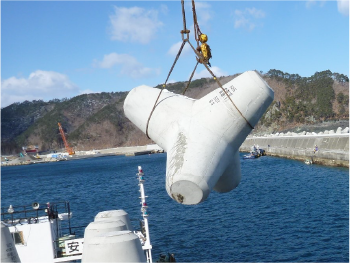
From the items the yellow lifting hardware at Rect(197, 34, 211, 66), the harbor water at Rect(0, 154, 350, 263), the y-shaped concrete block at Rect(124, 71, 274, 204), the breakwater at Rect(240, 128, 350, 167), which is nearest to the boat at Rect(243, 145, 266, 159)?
the breakwater at Rect(240, 128, 350, 167)

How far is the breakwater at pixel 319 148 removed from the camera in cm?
5447

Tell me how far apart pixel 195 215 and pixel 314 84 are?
15468 centimetres

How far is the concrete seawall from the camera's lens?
54306 mm

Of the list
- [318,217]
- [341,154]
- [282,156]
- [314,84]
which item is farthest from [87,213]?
[314,84]

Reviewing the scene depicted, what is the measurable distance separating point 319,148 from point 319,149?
64 centimetres

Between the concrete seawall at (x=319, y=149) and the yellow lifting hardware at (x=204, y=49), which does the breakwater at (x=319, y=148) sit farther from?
the yellow lifting hardware at (x=204, y=49)

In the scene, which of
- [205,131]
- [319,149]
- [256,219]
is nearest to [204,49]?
[205,131]

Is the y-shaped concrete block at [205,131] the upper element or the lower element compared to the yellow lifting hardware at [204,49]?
lower

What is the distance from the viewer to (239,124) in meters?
7.25

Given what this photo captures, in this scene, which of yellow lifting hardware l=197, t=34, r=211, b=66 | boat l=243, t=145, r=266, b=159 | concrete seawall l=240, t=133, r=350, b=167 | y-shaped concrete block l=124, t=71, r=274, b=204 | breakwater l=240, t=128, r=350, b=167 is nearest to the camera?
y-shaped concrete block l=124, t=71, r=274, b=204

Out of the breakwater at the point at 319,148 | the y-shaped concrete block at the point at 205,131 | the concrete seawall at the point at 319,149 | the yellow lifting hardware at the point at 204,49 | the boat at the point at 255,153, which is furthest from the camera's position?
the boat at the point at 255,153

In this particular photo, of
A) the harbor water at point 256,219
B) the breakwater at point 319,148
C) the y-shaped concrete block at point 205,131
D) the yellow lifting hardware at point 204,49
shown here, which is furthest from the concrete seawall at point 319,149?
the y-shaped concrete block at point 205,131

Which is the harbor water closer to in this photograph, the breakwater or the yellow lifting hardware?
the breakwater

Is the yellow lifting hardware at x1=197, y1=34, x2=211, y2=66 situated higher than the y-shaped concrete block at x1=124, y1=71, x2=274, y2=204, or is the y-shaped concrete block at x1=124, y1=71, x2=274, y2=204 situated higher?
the yellow lifting hardware at x1=197, y1=34, x2=211, y2=66
